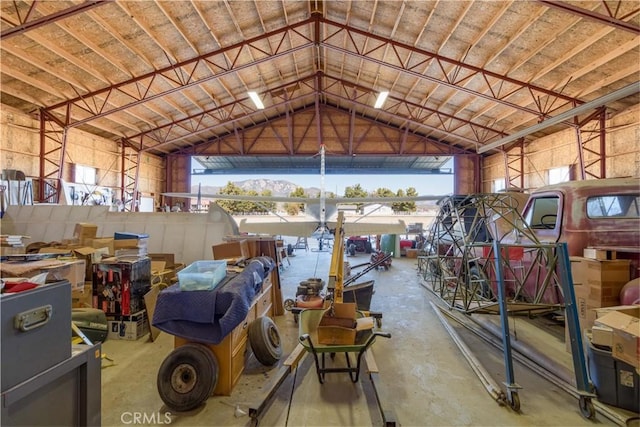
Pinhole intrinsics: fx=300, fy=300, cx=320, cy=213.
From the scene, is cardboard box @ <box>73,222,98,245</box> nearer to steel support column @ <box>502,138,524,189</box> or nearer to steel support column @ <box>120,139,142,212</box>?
steel support column @ <box>120,139,142,212</box>

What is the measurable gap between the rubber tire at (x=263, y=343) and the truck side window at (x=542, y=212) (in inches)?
160

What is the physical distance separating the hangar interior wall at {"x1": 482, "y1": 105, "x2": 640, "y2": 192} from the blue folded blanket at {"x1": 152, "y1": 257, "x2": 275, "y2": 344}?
1174 cm

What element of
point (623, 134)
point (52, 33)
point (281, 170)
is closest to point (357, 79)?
point (281, 170)

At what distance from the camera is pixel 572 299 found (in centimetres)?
264

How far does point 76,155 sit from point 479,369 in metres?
14.8

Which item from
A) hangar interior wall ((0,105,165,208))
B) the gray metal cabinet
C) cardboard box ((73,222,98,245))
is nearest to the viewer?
the gray metal cabinet

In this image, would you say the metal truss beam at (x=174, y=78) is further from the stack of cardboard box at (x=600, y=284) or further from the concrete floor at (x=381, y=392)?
the stack of cardboard box at (x=600, y=284)

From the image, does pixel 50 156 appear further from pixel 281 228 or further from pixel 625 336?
pixel 625 336

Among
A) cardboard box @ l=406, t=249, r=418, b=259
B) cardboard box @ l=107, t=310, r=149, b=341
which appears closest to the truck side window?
cardboard box @ l=107, t=310, r=149, b=341

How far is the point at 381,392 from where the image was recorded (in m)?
2.69

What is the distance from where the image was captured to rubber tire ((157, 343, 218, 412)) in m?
2.59

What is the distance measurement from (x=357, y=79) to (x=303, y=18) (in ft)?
13.3

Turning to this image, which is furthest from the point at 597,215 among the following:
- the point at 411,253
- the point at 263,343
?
the point at 411,253

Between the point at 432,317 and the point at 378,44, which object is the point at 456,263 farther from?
the point at 378,44
